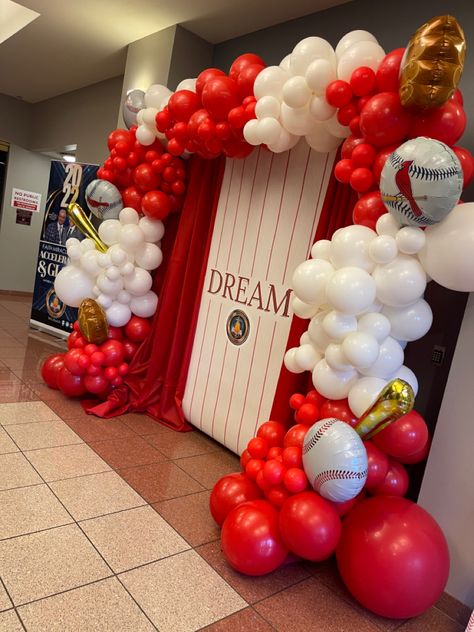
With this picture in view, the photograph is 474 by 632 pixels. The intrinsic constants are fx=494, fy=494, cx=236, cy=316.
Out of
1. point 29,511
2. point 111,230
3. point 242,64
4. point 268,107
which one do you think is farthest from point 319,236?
point 29,511

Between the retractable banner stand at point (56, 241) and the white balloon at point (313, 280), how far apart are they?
397 centimetres

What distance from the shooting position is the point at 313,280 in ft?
7.33

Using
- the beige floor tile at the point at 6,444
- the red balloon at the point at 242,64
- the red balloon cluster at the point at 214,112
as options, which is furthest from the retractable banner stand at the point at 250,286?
the beige floor tile at the point at 6,444

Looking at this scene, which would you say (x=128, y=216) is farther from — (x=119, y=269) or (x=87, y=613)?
(x=87, y=613)

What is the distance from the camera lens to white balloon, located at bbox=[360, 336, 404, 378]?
2141 mm

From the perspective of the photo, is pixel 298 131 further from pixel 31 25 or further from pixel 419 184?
pixel 31 25

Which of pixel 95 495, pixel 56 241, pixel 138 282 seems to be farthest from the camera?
pixel 56 241

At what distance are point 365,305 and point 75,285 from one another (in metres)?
2.44

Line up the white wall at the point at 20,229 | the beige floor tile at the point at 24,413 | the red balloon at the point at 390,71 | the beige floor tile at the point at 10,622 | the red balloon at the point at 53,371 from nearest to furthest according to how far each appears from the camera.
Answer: the beige floor tile at the point at 10,622 < the red balloon at the point at 390,71 < the beige floor tile at the point at 24,413 < the red balloon at the point at 53,371 < the white wall at the point at 20,229

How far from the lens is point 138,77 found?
15.5 feet

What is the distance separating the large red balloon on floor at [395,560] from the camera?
1.87 metres

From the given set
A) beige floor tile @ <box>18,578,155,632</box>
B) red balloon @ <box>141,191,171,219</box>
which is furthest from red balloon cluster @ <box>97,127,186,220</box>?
beige floor tile @ <box>18,578,155,632</box>

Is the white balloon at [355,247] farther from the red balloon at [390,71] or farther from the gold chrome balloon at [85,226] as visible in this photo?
the gold chrome balloon at [85,226]

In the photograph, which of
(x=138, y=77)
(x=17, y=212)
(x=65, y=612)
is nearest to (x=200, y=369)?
(x=65, y=612)
